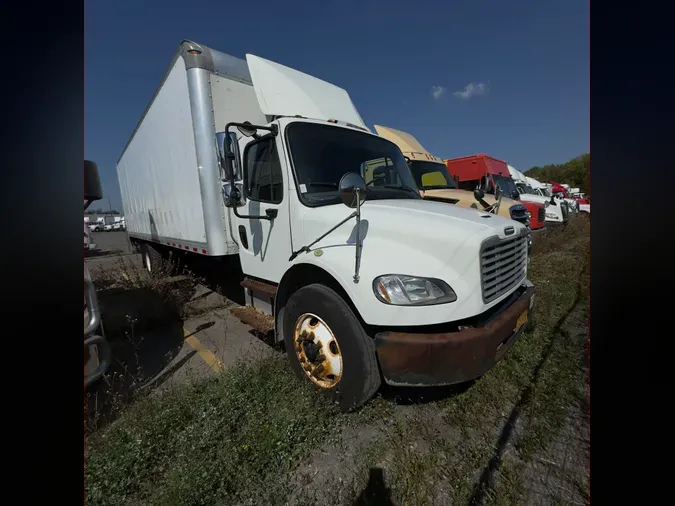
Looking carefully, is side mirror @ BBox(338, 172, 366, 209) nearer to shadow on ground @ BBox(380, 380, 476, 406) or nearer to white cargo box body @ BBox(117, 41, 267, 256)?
shadow on ground @ BBox(380, 380, 476, 406)

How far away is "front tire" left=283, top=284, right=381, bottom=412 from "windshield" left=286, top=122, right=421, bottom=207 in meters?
1.00

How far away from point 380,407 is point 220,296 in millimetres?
4345

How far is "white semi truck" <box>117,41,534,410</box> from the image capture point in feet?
6.76

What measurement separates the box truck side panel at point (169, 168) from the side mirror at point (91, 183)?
2.14m

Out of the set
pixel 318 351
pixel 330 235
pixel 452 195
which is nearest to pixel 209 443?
pixel 318 351

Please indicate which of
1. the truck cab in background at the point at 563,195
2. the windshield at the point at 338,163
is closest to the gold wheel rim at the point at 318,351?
the windshield at the point at 338,163

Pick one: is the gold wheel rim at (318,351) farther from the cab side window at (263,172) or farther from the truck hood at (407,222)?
the cab side window at (263,172)

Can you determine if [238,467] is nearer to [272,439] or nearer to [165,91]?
[272,439]

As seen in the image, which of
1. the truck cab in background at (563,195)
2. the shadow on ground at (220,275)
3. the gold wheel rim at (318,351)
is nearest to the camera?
the gold wheel rim at (318,351)

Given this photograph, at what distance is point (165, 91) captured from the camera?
14.8 feet

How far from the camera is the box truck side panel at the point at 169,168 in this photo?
4.03m

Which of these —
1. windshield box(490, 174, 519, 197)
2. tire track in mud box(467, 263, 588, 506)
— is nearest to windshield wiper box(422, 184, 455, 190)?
windshield box(490, 174, 519, 197)

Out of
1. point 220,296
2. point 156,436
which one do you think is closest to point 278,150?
point 156,436

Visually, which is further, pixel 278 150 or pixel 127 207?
pixel 127 207
